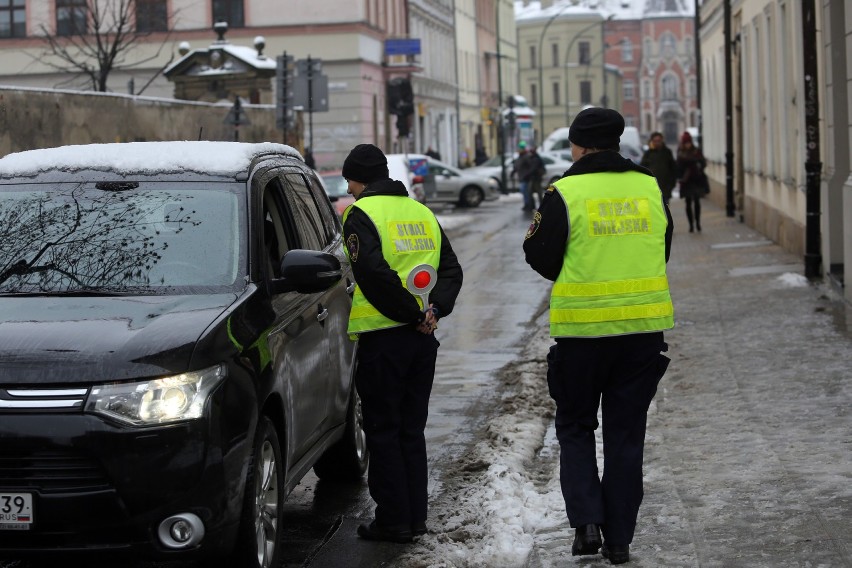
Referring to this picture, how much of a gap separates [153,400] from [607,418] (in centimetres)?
199

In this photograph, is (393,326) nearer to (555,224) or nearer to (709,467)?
(555,224)

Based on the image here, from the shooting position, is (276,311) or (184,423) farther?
(276,311)

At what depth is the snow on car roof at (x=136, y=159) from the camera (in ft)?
22.0

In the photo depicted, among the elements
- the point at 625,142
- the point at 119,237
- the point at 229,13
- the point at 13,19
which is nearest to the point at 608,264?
the point at 119,237

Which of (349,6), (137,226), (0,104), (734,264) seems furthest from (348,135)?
(137,226)

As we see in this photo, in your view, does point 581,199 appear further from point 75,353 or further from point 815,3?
point 815,3

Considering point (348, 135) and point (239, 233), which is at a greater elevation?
point (348, 135)

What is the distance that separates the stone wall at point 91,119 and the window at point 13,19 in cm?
2627

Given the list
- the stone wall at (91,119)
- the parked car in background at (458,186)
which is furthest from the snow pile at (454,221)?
the stone wall at (91,119)

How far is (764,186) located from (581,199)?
21.6 metres

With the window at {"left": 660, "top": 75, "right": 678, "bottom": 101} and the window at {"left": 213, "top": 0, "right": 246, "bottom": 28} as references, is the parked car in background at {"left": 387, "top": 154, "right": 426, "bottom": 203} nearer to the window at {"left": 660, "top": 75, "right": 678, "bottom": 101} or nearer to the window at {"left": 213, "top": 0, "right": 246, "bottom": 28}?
the window at {"left": 213, "top": 0, "right": 246, "bottom": 28}

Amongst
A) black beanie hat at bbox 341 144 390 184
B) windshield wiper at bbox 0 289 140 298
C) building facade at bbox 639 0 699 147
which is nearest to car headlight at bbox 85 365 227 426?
windshield wiper at bbox 0 289 140 298

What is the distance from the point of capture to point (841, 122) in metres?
16.9

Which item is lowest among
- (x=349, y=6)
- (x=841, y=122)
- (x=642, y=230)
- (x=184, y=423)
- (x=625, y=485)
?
(x=625, y=485)
